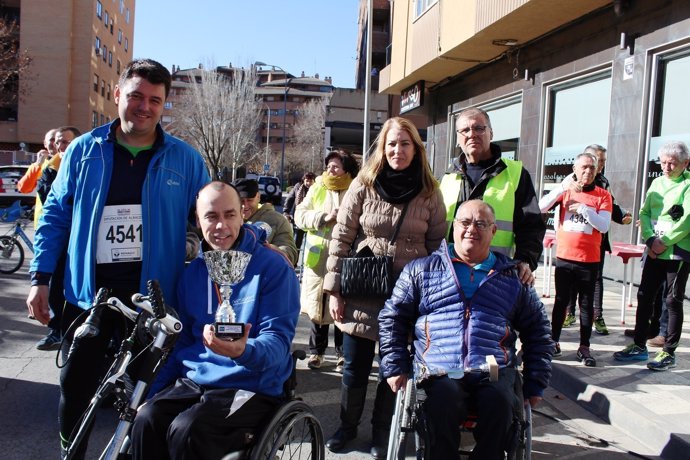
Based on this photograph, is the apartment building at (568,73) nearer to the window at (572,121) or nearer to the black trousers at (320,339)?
the window at (572,121)

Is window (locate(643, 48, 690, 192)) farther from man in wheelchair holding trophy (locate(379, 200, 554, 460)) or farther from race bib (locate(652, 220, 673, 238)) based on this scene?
man in wheelchair holding trophy (locate(379, 200, 554, 460))

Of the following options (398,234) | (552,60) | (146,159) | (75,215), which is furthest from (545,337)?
(552,60)

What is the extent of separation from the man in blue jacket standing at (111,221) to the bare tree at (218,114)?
45269 mm

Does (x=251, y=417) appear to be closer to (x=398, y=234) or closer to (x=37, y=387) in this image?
(x=398, y=234)

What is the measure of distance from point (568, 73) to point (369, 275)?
830 cm

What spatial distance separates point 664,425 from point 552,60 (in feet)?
27.5

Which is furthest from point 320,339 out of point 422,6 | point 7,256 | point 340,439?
point 422,6

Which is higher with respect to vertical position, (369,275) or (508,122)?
(508,122)

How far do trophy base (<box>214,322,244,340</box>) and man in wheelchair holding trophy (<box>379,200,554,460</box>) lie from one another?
43.2 inches

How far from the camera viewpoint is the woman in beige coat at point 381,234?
3.45 metres

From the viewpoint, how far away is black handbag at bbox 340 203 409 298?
133 inches

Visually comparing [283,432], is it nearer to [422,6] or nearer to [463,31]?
[463,31]

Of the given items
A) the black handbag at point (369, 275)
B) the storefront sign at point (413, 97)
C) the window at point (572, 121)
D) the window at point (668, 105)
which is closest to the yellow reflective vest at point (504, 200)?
the black handbag at point (369, 275)

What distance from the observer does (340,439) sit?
3.50 metres
